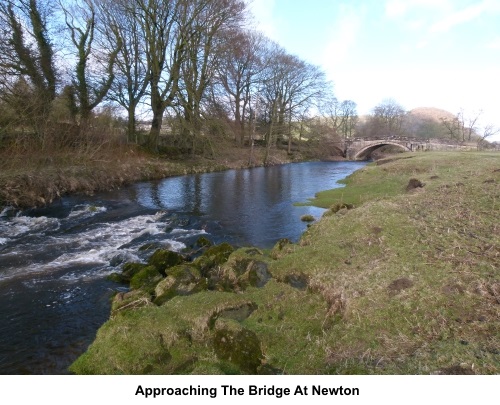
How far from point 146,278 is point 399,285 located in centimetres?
566

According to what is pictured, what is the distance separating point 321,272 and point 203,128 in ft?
83.7

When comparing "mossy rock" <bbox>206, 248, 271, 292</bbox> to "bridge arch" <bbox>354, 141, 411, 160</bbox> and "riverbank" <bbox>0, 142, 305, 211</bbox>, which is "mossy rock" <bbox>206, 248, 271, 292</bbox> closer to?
"riverbank" <bbox>0, 142, 305, 211</bbox>

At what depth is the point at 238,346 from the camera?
15.7ft

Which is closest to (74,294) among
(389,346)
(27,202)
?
(389,346)

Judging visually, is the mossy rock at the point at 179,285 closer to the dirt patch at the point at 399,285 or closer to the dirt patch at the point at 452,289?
the dirt patch at the point at 399,285

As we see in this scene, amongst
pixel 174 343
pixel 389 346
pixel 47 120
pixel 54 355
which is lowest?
pixel 54 355

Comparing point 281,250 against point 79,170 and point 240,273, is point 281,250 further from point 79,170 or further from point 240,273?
point 79,170

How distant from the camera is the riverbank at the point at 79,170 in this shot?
53.2ft

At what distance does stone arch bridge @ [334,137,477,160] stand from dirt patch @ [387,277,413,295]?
46404 mm

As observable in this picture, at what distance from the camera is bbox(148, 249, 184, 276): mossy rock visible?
27.9 ft

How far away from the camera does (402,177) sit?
1947 cm

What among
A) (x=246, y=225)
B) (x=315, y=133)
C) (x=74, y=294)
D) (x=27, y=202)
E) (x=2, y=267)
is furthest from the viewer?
(x=315, y=133)

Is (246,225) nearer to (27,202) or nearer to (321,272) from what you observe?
(321,272)

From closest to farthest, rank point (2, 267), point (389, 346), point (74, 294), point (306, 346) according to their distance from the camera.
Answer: point (389, 346), point (306, 346), point (74, 294), point (2, 267)
